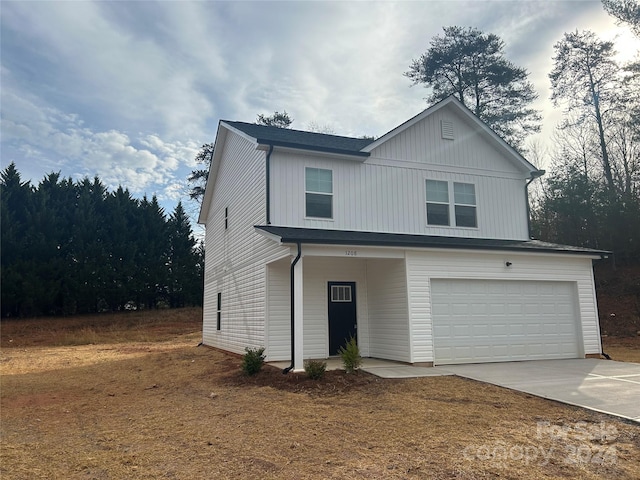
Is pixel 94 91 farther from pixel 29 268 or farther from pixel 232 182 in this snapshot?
pixel 29 268

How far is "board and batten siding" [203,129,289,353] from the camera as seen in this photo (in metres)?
12.1

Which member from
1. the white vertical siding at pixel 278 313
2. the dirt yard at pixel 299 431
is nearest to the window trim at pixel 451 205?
the white vertical siding at pixel 278 313

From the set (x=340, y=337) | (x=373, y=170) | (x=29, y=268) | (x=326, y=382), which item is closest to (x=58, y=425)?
(x=326, y=382)

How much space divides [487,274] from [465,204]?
3.10m

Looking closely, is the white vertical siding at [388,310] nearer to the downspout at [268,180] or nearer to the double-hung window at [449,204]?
the double-hung window at [449,204]

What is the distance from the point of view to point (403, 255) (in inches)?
433

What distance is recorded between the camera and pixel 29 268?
89.4 feet

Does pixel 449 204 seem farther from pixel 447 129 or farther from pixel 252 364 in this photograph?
pixel 252 364

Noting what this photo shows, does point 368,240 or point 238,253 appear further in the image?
point 238,253

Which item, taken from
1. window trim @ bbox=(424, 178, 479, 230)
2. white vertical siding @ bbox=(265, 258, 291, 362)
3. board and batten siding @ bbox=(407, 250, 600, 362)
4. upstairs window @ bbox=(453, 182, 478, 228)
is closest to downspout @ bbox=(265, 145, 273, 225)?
white vertical siding @ bbox=(265, 258, 291, 362)

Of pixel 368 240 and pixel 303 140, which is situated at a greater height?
pixel 303 140

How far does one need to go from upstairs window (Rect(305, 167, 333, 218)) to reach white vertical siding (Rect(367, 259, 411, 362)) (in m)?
2.04

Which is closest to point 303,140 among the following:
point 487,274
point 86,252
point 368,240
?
point 368,240

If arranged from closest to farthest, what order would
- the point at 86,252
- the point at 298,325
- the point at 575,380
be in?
the point at 575,380, the point at 298,325, the point at 86,252
